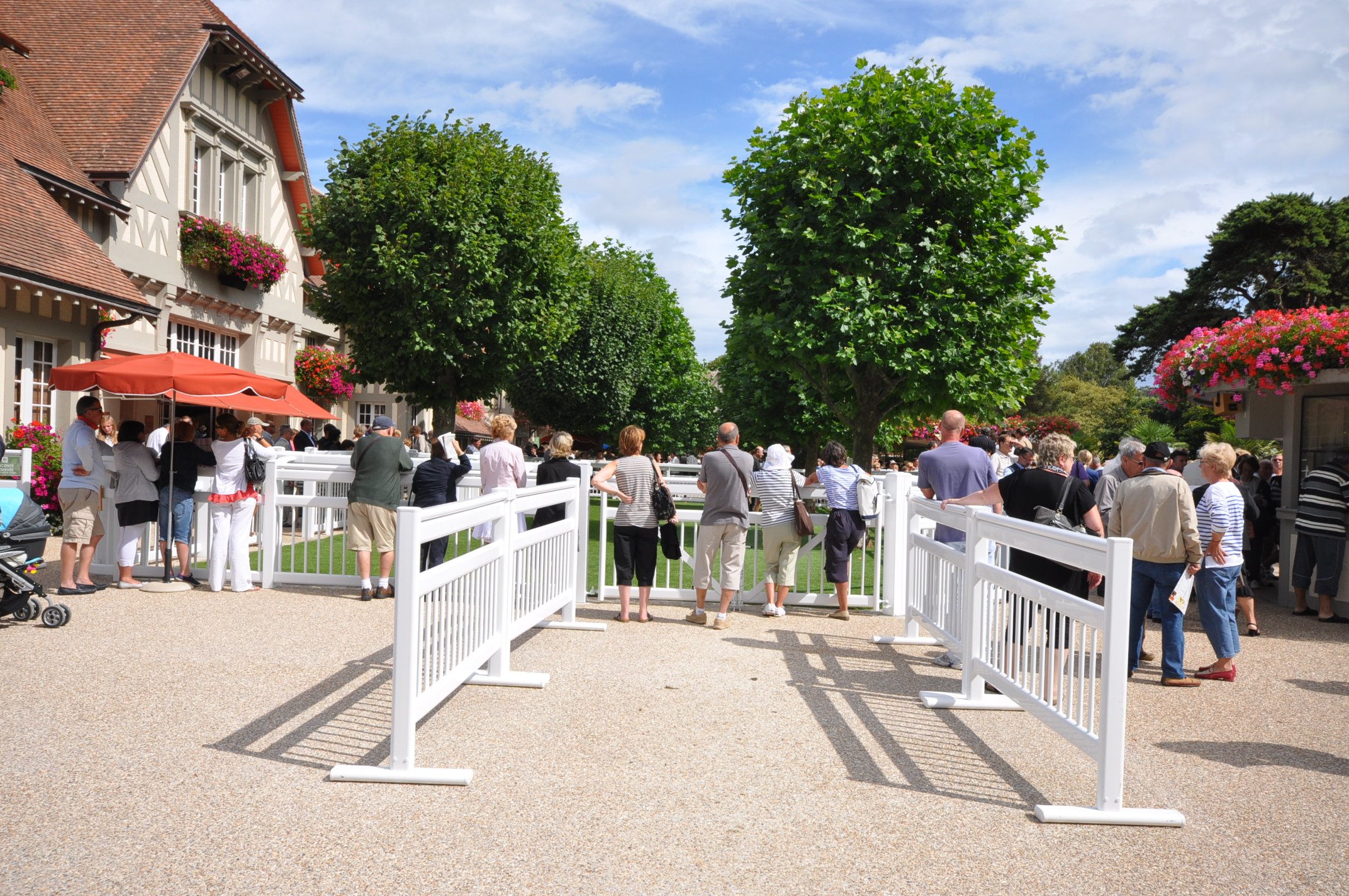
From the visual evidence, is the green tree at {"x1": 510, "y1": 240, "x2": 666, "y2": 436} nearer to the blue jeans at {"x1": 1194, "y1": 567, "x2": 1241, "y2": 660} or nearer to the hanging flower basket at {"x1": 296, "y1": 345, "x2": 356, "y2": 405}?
the hanging flower basket at {"x1": 296, "y1": 345, "x2": 356, "y2": 405}

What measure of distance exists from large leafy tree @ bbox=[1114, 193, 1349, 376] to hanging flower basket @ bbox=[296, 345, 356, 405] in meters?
36.7

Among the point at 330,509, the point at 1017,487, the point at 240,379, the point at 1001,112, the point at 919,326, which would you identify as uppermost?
the point at 1001,112

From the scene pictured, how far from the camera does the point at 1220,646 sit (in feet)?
25.0

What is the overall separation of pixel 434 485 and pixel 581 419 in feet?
122

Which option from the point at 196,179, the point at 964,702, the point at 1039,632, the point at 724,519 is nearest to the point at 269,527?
the point at 724,519

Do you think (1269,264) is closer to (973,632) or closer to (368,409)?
(368,409)

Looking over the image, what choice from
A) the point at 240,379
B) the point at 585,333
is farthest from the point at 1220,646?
the point at 585,333

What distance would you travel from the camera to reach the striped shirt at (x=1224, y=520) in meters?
7.66

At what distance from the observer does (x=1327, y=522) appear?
1080cm

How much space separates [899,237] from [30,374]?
1365 cm

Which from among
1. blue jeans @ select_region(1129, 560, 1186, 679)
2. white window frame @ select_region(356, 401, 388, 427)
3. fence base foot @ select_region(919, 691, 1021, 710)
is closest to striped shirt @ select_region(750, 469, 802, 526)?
blue jeans @ select_region(1129, 560, 1186, 679)

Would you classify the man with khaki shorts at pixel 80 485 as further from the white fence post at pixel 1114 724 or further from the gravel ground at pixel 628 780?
the white fence post at pixel 1114 724

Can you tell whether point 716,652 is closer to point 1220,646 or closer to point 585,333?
point 1220,646

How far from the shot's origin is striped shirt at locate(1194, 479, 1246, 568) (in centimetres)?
766
